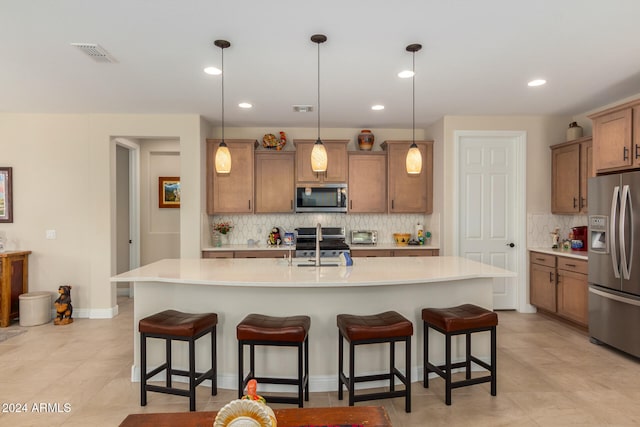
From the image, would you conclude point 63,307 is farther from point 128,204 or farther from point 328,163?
point 328,163

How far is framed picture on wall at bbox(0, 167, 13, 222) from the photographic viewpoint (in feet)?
15.9

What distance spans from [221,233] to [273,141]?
1.53 m

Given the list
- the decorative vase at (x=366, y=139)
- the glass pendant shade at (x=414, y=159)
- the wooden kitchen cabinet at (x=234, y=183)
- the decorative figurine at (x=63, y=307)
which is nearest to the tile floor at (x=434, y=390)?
the decorative figurine at (x=63, y=307)

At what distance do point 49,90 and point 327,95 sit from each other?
2890 mm

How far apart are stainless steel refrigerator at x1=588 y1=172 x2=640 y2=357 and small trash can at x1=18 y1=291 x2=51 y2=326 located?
6222 mm

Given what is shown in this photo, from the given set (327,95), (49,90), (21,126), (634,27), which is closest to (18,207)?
(21,126)

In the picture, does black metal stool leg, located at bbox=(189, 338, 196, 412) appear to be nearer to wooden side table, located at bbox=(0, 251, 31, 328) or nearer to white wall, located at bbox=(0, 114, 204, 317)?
white wall, located at bbox=(0, 114, 204, 317)

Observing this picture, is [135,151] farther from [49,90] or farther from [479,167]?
[479,167]

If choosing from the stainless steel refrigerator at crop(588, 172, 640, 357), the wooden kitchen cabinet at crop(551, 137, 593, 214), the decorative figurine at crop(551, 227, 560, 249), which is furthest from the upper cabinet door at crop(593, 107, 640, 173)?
the decorative figurine at crop(551, 227, 560, 249)

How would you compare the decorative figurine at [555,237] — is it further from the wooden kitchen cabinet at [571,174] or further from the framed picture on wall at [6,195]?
the framed picture on wall at [6,195]

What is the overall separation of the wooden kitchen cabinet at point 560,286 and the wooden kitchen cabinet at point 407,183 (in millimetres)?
1571

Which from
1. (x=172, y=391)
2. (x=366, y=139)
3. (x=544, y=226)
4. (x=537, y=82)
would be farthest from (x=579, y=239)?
(x=172, y=391)

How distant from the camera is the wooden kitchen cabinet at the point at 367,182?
5.52 meters

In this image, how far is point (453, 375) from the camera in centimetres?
318
